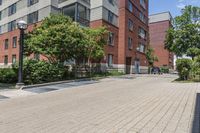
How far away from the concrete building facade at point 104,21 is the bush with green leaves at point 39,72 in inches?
465

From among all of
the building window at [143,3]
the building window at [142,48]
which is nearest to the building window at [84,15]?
the building window at [142,48]

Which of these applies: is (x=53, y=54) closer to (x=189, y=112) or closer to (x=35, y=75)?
(x=35, y=75)

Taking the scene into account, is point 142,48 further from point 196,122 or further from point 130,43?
point 196,122

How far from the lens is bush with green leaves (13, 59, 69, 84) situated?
685 inches

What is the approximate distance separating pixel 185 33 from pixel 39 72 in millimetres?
35503

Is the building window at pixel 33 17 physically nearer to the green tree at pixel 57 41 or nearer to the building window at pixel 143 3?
the green tree at pixel 57 41

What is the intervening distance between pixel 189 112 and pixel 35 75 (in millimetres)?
12742

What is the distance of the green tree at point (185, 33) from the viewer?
44.1 m

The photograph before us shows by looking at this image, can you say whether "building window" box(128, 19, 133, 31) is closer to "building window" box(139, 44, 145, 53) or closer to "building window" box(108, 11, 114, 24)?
"building window" box(108, 11, 114, 24)

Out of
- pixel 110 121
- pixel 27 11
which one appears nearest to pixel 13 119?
pixel 110 121

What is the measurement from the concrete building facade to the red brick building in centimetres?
2533

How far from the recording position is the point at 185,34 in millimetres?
44562

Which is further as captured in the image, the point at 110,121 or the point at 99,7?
the point at 99,7

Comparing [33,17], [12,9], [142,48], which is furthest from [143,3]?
[12,9]
